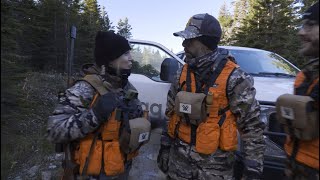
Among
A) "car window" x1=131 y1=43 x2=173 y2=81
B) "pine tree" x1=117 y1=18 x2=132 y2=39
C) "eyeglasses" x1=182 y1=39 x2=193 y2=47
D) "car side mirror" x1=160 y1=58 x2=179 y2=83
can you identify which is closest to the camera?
"eyeglasses" x1=182 y1=39 x2=193 y2=47

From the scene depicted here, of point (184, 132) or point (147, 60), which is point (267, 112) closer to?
point (184, 132)

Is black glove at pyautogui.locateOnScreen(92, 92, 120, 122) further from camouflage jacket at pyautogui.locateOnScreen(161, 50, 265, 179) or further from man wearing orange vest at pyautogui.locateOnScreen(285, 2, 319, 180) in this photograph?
man wearing orange vest at pyautogui.locateOnScreen(285, 2, 319, 180)

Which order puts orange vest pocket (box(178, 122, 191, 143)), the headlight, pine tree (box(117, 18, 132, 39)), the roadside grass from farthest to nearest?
pine tree (box(117, 18, 132, 39)), the roadside grass, the headlight, orange vest pocket (box(178, 122, 191, 143))

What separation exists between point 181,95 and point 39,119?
8099 millimetres

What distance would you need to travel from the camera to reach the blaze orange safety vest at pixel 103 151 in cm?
265

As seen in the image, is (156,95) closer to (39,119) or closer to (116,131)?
(116,131)

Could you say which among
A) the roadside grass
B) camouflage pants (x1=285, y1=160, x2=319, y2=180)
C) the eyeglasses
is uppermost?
the eyeglasses

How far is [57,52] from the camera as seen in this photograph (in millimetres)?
29422

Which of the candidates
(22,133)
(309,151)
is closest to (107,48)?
(309,151)

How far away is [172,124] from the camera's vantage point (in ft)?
10.6

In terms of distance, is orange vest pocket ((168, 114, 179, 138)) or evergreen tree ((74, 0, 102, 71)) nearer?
orange vest pocket ((168, 114, 179, 138))

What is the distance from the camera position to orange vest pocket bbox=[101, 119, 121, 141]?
2707 millimetres

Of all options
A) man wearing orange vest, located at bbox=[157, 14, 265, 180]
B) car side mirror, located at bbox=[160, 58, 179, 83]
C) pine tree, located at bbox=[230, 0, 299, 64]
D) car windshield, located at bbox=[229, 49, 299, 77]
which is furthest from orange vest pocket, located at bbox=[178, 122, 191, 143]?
pine tree, located at bbox=[230, 0, 299, 64]

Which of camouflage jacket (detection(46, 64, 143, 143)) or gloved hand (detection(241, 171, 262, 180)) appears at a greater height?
camouflage jacket (detection(46, 64, 143, 143))
